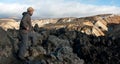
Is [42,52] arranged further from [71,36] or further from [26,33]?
[71,36]

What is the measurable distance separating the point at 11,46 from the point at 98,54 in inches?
550

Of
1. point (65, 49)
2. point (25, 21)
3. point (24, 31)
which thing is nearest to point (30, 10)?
point (25, 21)

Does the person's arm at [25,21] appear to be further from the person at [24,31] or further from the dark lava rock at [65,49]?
the dark lava rock at [65,49]

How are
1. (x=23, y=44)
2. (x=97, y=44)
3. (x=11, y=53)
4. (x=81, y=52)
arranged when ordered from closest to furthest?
1. (x=23, y=44)
2. (x=11, y=53)
3. (x=81, y=52)
4. (x=97, y=44)

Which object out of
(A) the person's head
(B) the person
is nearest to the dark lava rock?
(B) the person

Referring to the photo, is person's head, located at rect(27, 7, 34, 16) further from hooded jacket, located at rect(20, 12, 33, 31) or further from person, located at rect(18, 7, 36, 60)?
hooded jacket, located at rect(20, 12, 33, 31)

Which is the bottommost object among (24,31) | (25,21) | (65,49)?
(65,49)

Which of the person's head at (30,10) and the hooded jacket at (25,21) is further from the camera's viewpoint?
the hooded jacket at (25,21)

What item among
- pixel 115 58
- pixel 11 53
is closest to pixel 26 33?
pixel 11 53

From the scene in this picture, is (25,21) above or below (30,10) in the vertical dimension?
below

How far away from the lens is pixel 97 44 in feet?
160

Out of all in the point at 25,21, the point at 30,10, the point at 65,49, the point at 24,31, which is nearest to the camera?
the point at 30,10

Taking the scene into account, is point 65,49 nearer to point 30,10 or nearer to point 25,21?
point 25,21

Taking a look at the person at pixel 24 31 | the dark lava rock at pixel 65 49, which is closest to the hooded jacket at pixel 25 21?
the person at pixel 24 31
